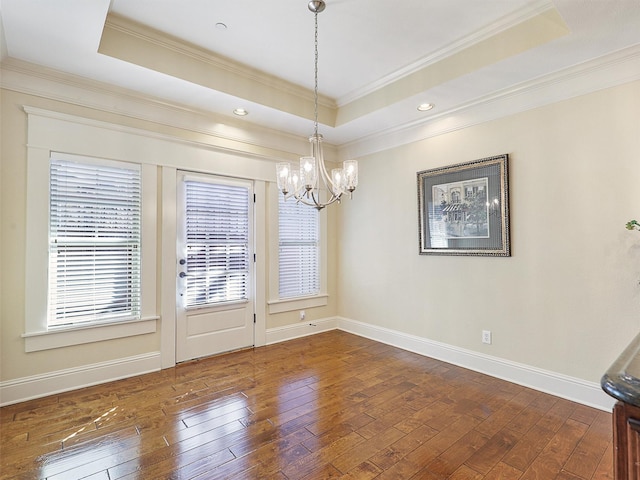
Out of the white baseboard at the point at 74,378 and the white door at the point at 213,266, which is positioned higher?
the white door at the point at 213,266

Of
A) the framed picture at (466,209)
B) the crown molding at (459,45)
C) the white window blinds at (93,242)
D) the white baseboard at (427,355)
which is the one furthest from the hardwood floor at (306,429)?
the crown molding at (459,45)

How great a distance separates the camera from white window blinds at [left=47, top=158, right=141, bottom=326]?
9.16 feet

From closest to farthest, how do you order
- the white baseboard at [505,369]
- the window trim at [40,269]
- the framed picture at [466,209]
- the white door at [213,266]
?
1. the white baseboard at [505,369]
2. the window trim at [40,269]
3. the framed picture at [466,209]
4. the white door at [213,266]

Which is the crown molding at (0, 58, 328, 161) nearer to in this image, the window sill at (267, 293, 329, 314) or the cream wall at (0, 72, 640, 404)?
the cream wall at (0, 72, 640, 404)

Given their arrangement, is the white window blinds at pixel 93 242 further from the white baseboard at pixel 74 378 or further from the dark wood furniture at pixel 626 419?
the dark wood furniture at pixel 626 419

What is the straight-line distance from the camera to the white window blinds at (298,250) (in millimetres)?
4301

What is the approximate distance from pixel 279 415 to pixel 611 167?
10.3 ft

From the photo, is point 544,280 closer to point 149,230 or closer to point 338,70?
point 338,70

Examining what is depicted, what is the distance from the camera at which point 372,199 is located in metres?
4.36

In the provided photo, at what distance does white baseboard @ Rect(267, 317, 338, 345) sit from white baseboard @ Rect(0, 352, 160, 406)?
1.37m

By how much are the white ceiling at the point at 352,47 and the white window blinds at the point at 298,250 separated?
141cm

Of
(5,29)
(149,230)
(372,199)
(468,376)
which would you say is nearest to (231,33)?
(5,29)

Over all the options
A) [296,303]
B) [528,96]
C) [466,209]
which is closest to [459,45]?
[528,96]

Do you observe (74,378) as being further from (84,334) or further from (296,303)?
(296,303)
